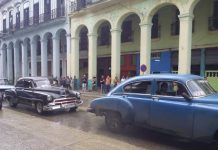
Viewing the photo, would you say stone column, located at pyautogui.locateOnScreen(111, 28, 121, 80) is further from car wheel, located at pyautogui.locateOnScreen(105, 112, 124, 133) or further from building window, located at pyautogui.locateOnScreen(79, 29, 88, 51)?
car wheel, located at pyautogui.locateOnScreen(105, 112, 124, 133)

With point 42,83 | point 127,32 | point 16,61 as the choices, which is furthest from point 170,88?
point 16,61

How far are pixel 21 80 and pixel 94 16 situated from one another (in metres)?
11.1

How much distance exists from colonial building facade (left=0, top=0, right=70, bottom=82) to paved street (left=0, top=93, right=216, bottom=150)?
55.0ft

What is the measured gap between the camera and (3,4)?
127ft

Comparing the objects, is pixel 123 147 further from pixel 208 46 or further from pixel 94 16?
pixel 94 16

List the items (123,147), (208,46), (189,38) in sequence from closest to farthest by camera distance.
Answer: (123,147), (189,38), (208,46)

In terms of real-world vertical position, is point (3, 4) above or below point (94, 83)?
above

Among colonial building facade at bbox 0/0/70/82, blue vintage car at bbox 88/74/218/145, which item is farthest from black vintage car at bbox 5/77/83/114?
colonial building facade at bbox 0/0/70/82

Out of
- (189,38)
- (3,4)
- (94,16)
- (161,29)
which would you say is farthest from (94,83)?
(3,4)

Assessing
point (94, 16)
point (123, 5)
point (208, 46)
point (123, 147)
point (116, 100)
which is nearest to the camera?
point (123, 147)

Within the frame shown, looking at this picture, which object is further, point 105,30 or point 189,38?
point 105,30

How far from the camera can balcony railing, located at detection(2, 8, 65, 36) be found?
26.7m

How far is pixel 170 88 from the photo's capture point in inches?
266

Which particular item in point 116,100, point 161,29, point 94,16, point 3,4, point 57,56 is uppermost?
point 3,4
